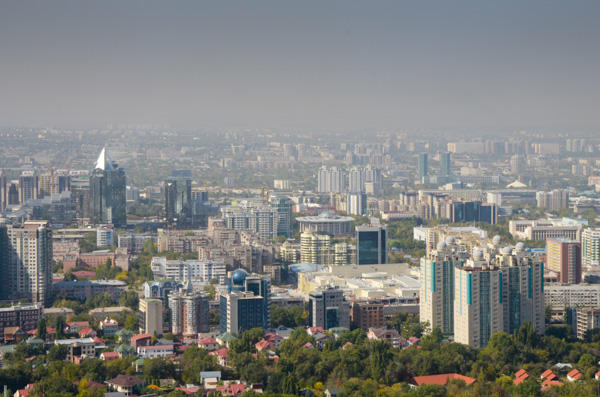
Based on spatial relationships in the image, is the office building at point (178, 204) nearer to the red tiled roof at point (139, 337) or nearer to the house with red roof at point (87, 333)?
the house with red roof at point (87, 333)

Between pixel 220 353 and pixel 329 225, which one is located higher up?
pixel 329 225

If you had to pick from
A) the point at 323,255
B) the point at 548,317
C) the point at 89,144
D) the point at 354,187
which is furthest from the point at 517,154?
the point at 548,317

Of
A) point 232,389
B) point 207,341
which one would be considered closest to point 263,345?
point 207,341

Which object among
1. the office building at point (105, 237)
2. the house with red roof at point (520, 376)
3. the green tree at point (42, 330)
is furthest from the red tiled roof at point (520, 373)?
the office building at point (105, 237)

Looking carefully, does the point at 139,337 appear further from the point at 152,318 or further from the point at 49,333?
the point at 49,333

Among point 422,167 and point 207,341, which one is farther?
point 422,167

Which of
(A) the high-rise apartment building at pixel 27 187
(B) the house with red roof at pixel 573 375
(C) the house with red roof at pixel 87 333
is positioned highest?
(A) the high-rise apartment building at pixel 27 187

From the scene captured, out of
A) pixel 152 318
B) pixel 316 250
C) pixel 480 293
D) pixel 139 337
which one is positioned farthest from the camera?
pixel 316 250
